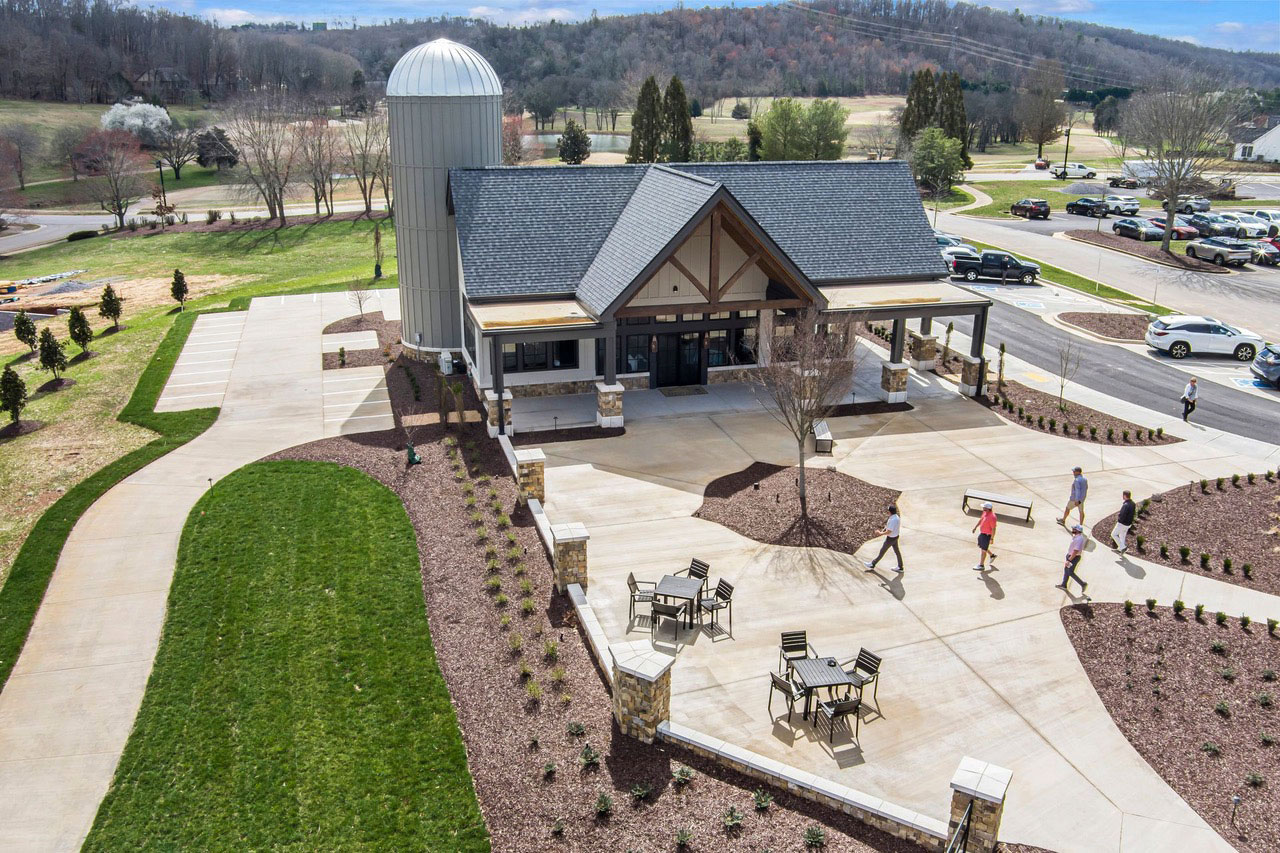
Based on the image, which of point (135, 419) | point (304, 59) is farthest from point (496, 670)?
point (304, 59)

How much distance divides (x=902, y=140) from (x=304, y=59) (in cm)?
13956

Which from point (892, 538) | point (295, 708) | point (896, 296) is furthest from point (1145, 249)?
point (295, 708)

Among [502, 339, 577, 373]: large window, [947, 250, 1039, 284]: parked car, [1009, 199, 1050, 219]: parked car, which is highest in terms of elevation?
[1009, 199, 1050, 219]: parked car

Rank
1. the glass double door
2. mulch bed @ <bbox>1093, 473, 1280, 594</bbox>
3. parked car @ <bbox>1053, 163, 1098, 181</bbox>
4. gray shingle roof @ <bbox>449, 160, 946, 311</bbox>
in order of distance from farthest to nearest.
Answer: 1. parked car @ <bbox>1053, 163, 1098, 181</bbox>
2. the glass double door
3. gray shingle roof @ <bbox>449, 160, 946, 311</bbox>
4. mulch bed @ <bbox>1093, 473, 1280, 594</bbox>

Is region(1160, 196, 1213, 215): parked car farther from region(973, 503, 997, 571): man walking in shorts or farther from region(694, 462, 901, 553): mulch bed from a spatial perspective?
region(973, 503, 997, 571): man walking in shorts

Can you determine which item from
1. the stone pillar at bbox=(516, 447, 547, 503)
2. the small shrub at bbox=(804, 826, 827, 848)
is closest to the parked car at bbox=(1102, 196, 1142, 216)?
the stone pillar at bbox=(516, 447, 547, 503)

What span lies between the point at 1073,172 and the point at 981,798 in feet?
289

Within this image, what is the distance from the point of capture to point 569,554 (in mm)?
17984

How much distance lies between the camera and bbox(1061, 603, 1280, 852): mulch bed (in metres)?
13.1

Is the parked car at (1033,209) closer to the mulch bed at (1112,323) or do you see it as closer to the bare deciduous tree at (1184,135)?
the bare deciduous tree at (1184,135)

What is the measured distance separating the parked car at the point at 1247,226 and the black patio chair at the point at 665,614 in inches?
2208

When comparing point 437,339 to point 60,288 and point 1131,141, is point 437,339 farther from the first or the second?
Result: point 1131,141

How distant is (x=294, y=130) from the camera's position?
6806 centimetres

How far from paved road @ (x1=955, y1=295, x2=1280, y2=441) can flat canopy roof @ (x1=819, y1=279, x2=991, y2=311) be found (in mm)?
5428
